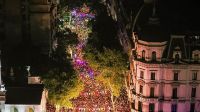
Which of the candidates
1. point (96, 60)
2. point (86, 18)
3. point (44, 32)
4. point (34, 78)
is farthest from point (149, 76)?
point (86, 18)

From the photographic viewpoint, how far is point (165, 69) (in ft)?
341

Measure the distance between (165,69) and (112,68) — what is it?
11.4 m

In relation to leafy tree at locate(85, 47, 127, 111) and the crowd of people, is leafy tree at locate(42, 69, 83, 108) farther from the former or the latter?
the crowd of people

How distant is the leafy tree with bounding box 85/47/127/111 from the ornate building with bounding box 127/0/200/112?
4.96 metres

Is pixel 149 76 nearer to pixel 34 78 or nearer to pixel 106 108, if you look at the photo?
pixel 106 108

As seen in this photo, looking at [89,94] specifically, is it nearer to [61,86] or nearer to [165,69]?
[61,86]

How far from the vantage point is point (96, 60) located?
114312 mm

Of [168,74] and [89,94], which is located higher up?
[168,74]

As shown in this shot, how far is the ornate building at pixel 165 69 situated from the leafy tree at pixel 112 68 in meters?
4.96

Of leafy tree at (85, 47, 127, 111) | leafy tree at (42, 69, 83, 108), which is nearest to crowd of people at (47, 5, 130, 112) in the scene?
leafy tree at (85, 47, 127, 111)

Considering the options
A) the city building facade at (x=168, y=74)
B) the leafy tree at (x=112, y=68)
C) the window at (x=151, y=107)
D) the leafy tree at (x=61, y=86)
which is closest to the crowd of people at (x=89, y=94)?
the leafy tree at (x=112, y=68)

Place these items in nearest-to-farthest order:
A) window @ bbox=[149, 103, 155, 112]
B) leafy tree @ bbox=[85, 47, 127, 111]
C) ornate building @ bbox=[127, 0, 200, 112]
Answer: ornate building @ bbox=[127, 0, 200, 112] < window @ bbox=[149, 103, 155, 112] < leafy tree @ bbox=[85, 47, 127, 111]

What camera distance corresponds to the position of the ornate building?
338 ft

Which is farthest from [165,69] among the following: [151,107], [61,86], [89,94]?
[89,94]
